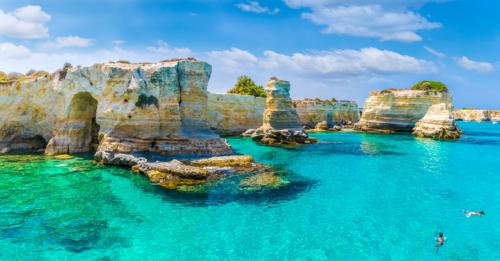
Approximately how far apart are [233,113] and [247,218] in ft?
148

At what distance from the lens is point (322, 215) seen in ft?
51.6

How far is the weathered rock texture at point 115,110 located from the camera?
27391 millimetres

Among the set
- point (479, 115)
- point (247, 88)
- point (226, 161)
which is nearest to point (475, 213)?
point (226, 161)

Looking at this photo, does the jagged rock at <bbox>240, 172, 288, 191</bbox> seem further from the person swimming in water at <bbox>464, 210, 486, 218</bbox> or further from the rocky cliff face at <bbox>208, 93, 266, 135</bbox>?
the rocky cliff face at <bbox>208, 93, 266, 135</bbox>

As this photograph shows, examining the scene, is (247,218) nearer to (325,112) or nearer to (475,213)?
(475,213)

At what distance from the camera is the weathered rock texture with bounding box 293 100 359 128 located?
256ft

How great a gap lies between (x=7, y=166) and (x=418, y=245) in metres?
26.3

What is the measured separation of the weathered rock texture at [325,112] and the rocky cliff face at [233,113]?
48.9 ft

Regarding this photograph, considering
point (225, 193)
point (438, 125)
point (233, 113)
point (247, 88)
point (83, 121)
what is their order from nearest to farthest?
point (225, 193) < point (83, 121) < point (438, 125) < point (233, 113) < point (247, 88)

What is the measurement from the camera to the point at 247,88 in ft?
257

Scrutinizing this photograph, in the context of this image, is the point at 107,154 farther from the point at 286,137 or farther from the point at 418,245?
the point at 286,137

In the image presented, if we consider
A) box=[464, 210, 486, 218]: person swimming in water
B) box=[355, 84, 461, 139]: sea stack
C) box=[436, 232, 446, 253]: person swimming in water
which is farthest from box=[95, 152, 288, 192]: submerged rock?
box=[355, 84, 461, 139]: sea stack

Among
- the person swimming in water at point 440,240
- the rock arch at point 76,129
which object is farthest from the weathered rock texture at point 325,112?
the person swimming in water at point 440,240

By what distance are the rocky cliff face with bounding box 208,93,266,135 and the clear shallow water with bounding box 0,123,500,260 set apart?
32.8 m
